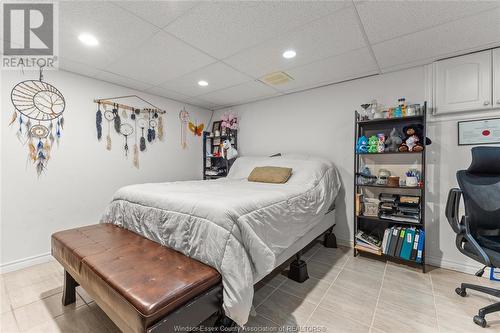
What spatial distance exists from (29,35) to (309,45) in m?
2.46

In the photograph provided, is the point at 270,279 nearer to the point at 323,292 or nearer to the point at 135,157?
the point at 323,292

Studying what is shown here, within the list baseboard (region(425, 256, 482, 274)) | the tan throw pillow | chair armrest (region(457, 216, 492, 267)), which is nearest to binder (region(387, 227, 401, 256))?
baseboard (region(425, 256, 482, 274))

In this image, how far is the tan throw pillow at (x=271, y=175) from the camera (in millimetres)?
2734

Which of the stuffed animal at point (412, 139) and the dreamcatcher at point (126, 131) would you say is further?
the dreamcatcher at point (126, 131)

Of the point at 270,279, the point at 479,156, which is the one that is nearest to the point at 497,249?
the point at 479,156

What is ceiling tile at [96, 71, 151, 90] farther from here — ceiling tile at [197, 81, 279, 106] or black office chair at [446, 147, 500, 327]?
black office chair at [446, 147, 500, 327]

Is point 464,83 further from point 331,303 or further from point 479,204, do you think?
point 331,303

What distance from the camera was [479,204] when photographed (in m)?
1.79

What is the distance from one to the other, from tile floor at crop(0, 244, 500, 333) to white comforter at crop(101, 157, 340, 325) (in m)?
0.46

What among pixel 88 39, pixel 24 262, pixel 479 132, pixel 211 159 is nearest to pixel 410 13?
pixel 479 132

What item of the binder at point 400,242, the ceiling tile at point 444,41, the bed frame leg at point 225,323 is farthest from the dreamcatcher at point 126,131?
the binder at point 400,242

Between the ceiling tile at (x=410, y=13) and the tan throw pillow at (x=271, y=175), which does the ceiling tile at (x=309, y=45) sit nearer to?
the ceiling tile at (x=410, y=13)

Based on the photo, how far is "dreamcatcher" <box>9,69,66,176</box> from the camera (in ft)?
7.72

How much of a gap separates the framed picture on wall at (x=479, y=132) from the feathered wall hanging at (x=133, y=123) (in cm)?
388
